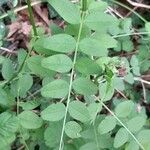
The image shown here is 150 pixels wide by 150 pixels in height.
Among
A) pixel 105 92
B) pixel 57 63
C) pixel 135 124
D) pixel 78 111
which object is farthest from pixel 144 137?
pixel 57 63

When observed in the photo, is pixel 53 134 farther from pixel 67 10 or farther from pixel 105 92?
pixel 67 10

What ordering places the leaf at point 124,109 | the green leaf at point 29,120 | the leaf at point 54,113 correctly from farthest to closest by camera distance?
the leaf at point 124,109
the green leaf at point 29,120
the leaf at point 54,113

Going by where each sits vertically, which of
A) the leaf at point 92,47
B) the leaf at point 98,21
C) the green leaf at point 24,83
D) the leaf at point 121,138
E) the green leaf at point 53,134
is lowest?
the leaf at point 121,138

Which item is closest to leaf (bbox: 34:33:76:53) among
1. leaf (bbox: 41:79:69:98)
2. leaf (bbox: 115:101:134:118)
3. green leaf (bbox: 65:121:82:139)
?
leaf (bbox: 41:79:69:98)

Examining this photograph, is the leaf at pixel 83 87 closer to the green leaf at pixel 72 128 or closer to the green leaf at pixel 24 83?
the green leaf at pixel 72 128

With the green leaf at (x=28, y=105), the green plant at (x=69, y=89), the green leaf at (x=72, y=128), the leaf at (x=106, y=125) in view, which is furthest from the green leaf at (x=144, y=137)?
the green leaf at (x=28, y=105)
